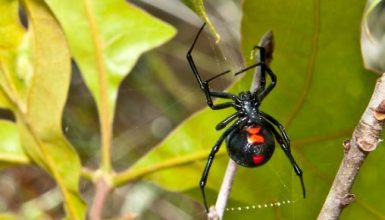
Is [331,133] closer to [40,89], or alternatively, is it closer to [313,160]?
[313,160]

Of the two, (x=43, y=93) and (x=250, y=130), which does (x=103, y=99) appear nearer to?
(x=43, y=93)

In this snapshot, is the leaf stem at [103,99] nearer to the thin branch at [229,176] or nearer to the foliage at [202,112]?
the foliage at [202,112]

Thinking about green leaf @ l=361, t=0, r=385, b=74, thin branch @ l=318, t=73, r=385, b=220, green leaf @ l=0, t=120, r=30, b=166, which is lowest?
green leaf @ l=0, t=120, r=30, b=166

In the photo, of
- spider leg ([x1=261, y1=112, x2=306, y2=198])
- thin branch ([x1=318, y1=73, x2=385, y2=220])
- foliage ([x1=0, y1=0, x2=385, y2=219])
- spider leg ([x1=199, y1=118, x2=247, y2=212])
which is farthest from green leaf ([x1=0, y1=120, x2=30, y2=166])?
thin branch ([x1=318, y1=73, x2=385, y2=220])

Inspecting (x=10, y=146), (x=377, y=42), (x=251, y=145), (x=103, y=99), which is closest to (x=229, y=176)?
(x=251, y=145)

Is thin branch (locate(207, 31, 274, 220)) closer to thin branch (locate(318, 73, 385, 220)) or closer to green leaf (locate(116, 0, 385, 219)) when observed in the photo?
green leaf (locate(116, 0, 385, 219))
